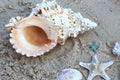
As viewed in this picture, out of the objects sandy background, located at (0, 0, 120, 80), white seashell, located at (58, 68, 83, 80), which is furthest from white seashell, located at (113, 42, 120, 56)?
white seashell, located at (58, 68, 83, 80)

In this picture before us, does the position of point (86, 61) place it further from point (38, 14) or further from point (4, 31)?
point (4, 31)

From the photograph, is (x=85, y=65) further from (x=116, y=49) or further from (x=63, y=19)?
(x=63, y=19)

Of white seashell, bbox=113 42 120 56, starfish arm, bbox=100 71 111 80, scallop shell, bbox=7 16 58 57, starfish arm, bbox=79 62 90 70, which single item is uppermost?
scallop shell, bbox=7 16 58 57

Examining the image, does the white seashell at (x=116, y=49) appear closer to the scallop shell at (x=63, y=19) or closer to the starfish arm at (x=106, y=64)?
the starfish arm at (x=106, y=64)

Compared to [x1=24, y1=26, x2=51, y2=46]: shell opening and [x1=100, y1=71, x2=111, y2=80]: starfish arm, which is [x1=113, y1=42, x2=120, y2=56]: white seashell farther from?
[x1=24, y1=26, x2=51, y2=46]: shell opening

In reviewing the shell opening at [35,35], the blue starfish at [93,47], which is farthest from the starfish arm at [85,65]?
the shell opening at [35,35]

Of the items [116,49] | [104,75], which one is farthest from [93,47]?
[104,75]

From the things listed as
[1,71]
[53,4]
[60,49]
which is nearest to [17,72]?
[1,71]
